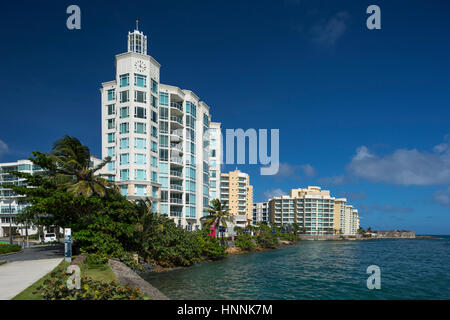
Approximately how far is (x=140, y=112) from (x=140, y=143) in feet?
16.9

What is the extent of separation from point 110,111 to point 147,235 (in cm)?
2950

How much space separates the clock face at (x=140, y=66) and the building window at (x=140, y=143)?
456 inches

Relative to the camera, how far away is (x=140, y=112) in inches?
2013

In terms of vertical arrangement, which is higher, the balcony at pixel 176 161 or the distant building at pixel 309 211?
the balcony at pixel 176 161

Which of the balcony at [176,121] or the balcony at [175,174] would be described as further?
A: the balcony at [176,121]

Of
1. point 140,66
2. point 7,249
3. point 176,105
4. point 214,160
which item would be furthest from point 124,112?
point 214,160

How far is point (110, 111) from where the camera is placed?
56.6m

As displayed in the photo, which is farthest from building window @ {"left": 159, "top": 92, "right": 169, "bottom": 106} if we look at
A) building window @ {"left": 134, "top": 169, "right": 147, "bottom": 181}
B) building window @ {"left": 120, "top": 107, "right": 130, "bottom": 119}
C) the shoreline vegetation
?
the shoreline vegetation

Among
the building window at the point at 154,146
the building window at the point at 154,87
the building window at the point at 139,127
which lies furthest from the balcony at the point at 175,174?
the building window at the point at 154,87

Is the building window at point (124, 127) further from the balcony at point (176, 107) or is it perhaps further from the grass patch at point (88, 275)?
the grass patch at point (88, 275)

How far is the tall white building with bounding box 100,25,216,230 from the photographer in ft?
165

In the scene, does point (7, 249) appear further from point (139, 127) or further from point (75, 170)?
point (139, 127)

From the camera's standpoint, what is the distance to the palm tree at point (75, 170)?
28970 mm
